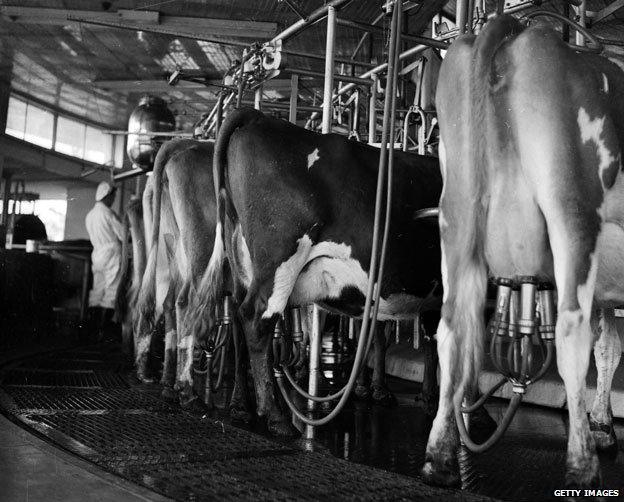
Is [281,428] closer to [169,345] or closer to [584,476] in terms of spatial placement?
[584,476]

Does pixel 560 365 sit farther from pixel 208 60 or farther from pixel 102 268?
pixel 208 60

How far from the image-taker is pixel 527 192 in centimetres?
247

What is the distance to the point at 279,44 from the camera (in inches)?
205

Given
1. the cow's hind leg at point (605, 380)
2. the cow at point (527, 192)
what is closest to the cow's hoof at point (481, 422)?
the cow's hind leg at point (605, 380)

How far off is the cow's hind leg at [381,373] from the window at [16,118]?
51.7 feet

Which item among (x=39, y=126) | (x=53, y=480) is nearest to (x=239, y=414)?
(x=53, y=480)

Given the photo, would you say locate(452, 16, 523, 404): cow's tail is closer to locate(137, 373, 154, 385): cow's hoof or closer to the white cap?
locate(137, 373, 154, 385): cow's hoof

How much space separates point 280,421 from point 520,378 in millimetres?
1383

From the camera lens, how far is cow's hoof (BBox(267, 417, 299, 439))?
3398 millimetres

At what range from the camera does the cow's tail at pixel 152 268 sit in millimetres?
5043

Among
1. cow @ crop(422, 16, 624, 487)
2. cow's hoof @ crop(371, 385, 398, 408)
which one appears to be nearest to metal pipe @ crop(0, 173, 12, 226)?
cow's hoof @ crop(371, 385, 398, 408)

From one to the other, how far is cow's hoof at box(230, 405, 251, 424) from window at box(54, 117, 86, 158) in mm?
18152

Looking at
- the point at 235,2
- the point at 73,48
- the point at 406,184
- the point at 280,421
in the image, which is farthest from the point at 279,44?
the point at 73,48

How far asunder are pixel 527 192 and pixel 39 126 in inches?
756
